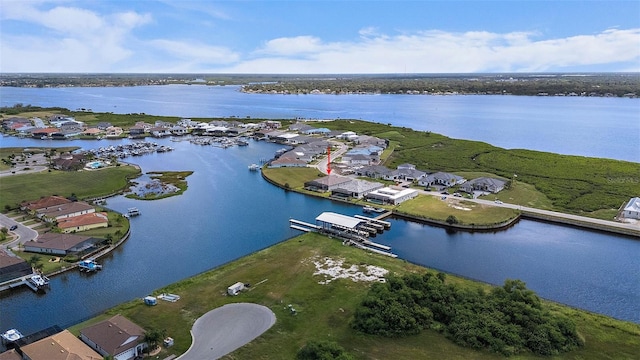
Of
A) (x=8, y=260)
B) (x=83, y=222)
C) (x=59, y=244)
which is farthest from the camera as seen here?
(x=83, y=222)

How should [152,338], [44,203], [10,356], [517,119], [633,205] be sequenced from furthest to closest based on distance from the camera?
1. [517,119]
2. [44,203]
3. [633,205]
4. [152,338]
5. [10,356]

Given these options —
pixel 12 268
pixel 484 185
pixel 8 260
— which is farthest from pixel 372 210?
pixel 8 260

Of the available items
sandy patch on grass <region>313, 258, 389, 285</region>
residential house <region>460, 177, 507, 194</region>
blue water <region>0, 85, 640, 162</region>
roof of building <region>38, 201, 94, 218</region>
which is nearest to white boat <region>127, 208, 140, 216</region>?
roof of building <region>38, 201, 94, 218</region>

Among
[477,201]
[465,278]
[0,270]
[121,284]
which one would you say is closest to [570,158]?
[477,201]

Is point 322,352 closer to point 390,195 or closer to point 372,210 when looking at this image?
point 372,210

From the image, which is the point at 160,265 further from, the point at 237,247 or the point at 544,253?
the point at 544,253

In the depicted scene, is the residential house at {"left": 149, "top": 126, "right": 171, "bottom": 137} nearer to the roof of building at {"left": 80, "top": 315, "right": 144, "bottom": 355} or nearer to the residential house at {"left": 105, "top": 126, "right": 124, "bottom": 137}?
the residential house at {"left": 105, "top": 126, "right": 124, "bottom": 137}

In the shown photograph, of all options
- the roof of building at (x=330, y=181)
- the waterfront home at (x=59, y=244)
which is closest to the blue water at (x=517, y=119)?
the roof of building at (x=330, y=181)
